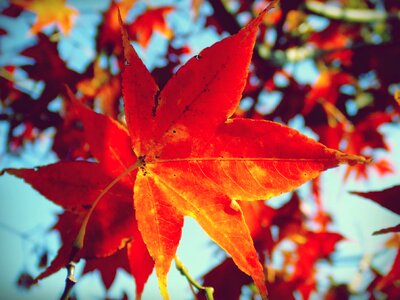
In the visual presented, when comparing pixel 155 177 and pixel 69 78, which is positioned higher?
pixel 69 78

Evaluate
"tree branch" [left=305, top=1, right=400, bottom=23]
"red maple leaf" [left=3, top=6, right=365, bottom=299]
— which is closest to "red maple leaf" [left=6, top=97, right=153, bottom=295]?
"red maple leaf" [left=3, top=6, right=365, bottom=299]

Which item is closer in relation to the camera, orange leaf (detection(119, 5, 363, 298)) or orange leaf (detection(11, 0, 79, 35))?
orange leaf (detection(119, 5, 363, 298))

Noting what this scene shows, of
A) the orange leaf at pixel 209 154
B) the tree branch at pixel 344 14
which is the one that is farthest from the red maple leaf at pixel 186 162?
the tree branch at pixel 344 14

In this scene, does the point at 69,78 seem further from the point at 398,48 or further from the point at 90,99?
the point at 398,48

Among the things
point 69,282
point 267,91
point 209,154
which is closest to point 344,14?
point 267,91

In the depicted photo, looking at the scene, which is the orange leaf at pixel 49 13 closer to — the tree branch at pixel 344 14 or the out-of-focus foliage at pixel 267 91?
the out-of-focus foliage at pixel 267 91

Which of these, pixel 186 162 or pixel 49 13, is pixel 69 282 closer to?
pixel 186 162

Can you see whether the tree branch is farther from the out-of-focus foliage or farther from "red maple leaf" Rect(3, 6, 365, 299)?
"red maple leaf" Rect(3, 6, 365, 299)

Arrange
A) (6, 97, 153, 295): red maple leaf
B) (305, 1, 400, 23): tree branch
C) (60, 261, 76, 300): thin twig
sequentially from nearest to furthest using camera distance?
(60, 261, 76, 300): thin twig, (6, 97, 153, 295): red maple leaf, (305, 1, 400, 23): tree branch

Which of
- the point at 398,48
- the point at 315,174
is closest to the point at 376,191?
the point at 315,174
